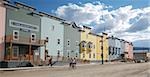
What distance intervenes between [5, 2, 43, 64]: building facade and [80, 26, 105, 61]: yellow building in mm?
21731

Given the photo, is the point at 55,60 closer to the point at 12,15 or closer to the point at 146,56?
the point at 12,15

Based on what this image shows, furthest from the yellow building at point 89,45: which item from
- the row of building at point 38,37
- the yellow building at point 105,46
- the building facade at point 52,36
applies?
the building facade at point 52,36

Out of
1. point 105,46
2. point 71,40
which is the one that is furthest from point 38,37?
point 105,46

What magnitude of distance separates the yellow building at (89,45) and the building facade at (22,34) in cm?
2173

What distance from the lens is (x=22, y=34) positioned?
50500 millimetres

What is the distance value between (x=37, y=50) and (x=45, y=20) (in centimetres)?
616

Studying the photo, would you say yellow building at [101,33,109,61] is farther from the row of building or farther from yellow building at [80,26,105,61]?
the row of building

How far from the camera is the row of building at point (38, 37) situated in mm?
47250

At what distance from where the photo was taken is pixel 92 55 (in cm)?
8231

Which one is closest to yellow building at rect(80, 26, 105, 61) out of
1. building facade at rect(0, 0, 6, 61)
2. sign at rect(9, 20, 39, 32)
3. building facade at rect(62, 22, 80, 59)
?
building facade at rect(62, 22, 80, 59)

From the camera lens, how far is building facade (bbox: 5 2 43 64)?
47375 mm

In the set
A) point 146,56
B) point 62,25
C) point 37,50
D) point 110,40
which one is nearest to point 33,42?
point 37,50

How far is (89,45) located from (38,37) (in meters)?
26.1

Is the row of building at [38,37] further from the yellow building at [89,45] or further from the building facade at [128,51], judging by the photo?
the building facade at [128,51]
